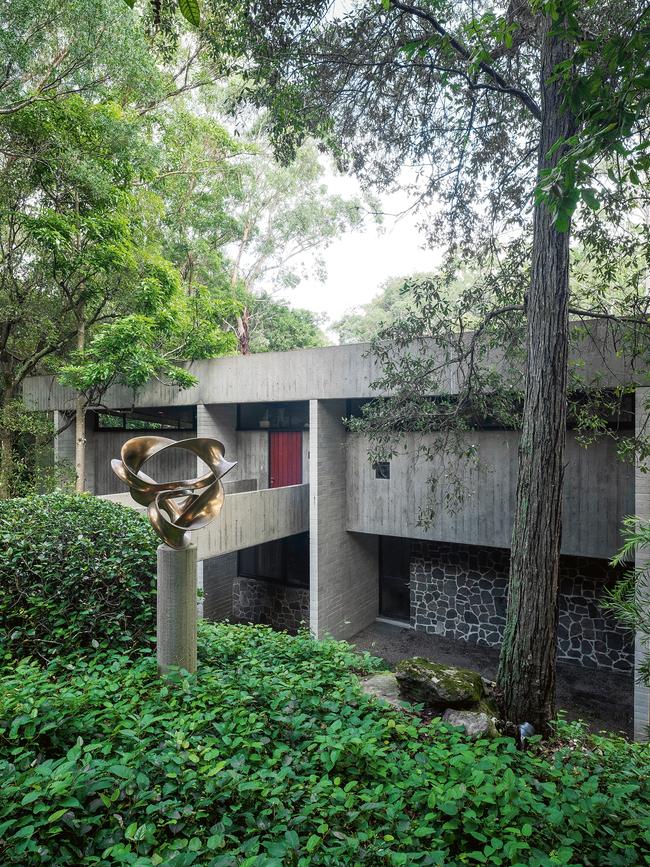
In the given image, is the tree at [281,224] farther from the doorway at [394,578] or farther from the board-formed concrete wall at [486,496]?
the board-formed concrete wall at [486,496]

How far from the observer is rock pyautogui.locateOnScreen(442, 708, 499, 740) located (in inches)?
158

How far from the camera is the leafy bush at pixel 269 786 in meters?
1.92

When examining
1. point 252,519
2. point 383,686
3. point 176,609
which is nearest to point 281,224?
point 252,519

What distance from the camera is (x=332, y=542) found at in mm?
10352

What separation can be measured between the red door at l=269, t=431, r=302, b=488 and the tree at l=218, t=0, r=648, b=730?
485cm

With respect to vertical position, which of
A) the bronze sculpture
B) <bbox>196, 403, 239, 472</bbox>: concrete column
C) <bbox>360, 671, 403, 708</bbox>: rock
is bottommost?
<bbox>360, 671, 403, 708</bbox>: rock

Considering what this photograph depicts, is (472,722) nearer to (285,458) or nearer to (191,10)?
(191,10)

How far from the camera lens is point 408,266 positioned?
2794cm

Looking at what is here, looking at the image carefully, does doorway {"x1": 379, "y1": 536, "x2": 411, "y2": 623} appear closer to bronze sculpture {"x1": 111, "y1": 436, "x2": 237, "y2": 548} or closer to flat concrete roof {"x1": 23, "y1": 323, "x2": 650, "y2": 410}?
Answer: flat concrete roof {"x1": 23, "y1": 323, "x2": 650, "y2": 410}

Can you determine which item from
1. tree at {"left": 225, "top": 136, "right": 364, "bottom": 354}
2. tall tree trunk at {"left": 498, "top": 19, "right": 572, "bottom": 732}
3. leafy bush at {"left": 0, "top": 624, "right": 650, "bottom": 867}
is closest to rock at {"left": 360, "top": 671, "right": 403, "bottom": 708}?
tall tree trunk at {"left": 498, "top": 19, "right": 572, "bottom": 732}

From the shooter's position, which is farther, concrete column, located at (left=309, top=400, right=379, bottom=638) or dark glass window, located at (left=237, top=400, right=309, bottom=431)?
dark glass window, located at (left=237, top=400, right=309, bottom=431)

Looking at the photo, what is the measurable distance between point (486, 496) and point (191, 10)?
8.72 meters

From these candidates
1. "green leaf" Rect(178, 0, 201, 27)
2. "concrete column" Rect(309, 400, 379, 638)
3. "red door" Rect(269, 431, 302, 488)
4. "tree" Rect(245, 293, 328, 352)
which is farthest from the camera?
"tree" Rect(245, 293, 328, 352)

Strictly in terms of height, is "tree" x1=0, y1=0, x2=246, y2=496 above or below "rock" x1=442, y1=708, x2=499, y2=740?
above
